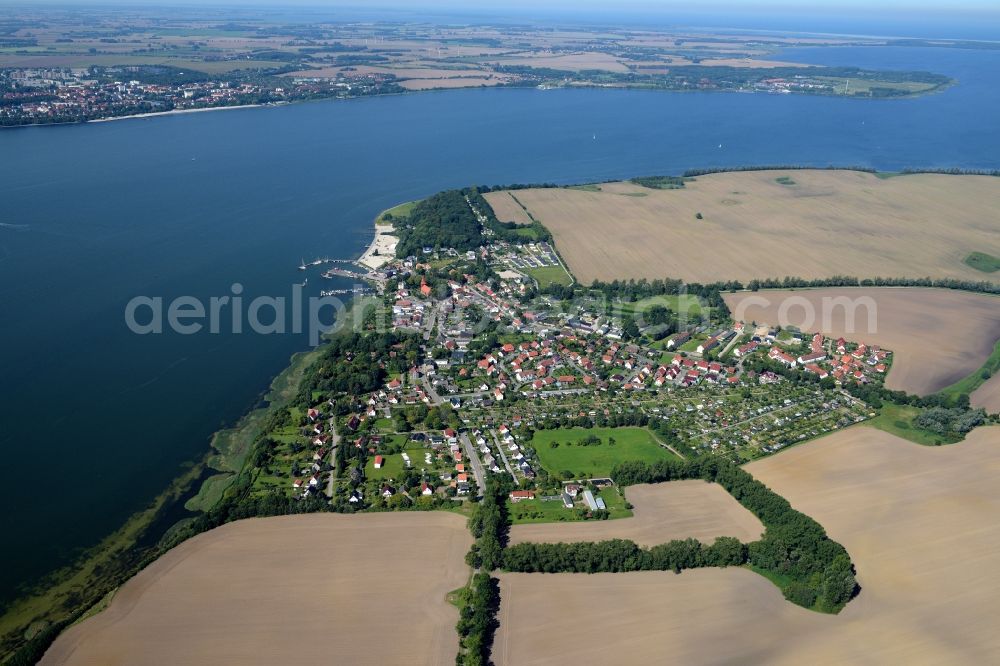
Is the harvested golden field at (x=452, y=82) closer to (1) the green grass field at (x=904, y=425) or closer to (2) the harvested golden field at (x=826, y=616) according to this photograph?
(1) the green grass field at (x=904, y=425)

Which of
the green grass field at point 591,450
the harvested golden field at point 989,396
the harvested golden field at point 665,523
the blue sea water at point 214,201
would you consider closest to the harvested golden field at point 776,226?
the blue sea water at point 214,201

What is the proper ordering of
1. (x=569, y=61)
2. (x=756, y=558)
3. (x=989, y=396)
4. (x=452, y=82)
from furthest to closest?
(x=569, y=61), (x=452, y=82), (x=989, y=396), (x=756, y=558)

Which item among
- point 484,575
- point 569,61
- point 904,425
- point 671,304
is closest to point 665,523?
point 484,575

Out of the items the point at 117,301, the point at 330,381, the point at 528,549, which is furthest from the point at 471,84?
the point at 528,549

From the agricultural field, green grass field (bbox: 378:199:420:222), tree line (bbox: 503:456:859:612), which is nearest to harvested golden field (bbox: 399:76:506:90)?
green grass field (bbox: 378:199:420:222)

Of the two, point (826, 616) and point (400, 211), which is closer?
point (826, 616)

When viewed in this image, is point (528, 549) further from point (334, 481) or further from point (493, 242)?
point (493, 242)

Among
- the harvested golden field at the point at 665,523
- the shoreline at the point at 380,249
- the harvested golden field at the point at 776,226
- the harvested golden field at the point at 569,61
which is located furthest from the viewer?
the harvested golden field at the point at 569,61

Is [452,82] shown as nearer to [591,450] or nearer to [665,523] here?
[591,450]
